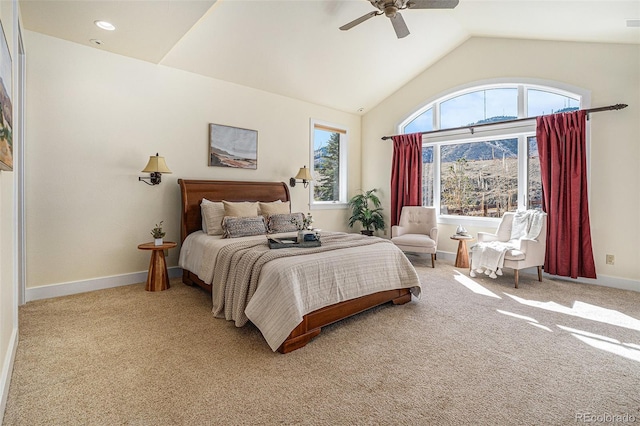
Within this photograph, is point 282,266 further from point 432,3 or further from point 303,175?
point 303,175

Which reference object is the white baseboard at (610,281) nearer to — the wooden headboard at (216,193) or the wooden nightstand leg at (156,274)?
the wooden headboard at (216,193)

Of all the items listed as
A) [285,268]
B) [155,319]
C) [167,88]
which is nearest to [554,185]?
[285,268]

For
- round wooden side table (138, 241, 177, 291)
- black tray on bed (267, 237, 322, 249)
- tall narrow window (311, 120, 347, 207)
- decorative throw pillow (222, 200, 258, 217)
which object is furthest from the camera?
tall narrow window (311, 120, 347, 207)

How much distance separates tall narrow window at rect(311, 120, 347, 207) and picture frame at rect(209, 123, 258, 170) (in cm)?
127

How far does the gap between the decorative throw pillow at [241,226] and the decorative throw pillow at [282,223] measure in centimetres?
18

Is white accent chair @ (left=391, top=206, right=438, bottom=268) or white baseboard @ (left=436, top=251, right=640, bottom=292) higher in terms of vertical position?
white accent chair @ (left=391, top=206, right=438, bottom=268)

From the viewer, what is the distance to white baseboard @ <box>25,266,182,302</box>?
3.38 metres

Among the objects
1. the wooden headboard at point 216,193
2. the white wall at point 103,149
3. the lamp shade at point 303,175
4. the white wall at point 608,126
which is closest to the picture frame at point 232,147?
the white wall at point 103,149

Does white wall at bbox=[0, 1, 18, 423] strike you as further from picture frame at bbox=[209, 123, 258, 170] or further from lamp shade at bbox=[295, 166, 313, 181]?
lamp shade at bbox=[295, 166, 313, 181]

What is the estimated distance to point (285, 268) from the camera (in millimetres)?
2488

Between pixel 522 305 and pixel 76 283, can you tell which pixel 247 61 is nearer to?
pixel 76 283

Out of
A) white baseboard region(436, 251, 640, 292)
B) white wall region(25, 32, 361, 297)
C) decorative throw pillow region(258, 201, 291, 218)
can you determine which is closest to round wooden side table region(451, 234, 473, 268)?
white baseboard region(436, 251, 640, 292)

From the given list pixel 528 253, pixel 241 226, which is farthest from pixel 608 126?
pixel 241 226

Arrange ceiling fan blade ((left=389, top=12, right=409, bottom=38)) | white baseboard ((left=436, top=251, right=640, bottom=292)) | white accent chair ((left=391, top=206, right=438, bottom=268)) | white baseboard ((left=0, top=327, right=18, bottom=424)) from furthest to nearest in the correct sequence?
1. white accent chair ((left=391, top=206, right=438, bottom=268))
2. white baseboard ((left=436, top=251, right=640, bottom=292))
3. ceiling fan blade ((left=389, top=12, right=409, bottom=38))
4. white baseboard ((left=0, top=327, right=18, bottom=424))
